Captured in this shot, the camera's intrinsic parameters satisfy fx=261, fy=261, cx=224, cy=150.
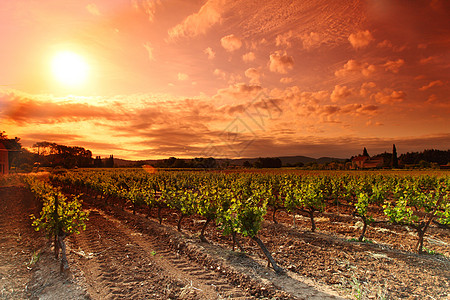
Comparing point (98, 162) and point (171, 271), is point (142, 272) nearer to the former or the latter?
point (171, 271)

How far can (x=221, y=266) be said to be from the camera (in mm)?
8062

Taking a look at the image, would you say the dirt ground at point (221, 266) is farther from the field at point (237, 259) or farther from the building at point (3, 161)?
the building at point (3, 161)

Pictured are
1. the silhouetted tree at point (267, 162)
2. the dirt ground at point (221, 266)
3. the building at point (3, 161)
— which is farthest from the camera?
the silhouetted tree at point (267, 162)

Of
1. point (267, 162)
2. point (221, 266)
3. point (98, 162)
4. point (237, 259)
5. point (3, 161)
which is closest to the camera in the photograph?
point (221, 266)

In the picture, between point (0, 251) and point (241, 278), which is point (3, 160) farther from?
point (241, 278)

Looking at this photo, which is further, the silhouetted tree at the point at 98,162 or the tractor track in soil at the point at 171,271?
the silhouetted tree at the point at 98,162

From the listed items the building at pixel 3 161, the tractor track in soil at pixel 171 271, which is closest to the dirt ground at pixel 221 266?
the tractor track in soil at pixel 171 271

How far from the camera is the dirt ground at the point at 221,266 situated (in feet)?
22.1

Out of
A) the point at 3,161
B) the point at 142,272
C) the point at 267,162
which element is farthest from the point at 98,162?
the point at 142,272

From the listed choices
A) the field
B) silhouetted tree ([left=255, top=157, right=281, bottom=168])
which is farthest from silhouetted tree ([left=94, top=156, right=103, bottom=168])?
the field

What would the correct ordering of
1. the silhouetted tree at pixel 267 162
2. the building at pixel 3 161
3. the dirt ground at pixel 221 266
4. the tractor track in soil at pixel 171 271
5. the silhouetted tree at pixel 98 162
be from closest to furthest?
1. the tractor track in soil at pixel 171 271
2. the dirt ground at pixel 221 266
3. the building at pixel 3 161
4. the silhouetted tree at pixel 267 162
5. the silhouetted tree at pixel 98 162

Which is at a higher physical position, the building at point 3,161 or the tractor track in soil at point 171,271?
the building at point 3,161

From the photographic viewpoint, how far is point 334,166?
80188 millimetres

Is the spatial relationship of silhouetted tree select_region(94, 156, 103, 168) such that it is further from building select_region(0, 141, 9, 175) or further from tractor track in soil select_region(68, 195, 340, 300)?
tractor track in soil select_region(68, 195, 340, 300)
